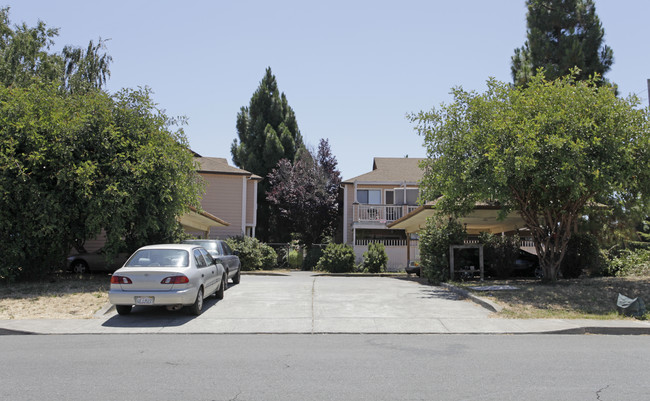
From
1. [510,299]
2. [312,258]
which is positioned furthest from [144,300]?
[312,258]

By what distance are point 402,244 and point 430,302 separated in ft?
58.4

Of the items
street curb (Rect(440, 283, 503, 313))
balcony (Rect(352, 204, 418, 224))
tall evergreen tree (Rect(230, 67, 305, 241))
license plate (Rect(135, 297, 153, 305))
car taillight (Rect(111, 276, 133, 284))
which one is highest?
tall evergreen tree (Rect(230, 67, 305, 241))

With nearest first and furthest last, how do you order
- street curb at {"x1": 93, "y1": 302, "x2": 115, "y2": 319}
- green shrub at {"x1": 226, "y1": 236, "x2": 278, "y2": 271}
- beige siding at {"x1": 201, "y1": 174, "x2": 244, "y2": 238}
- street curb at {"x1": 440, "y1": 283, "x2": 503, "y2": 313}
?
street curb at {"x1": 93, "y1": 302, "x2": 115, "y2": 319} → street curb at {"x1": 440, "y1": 283, "x2": 503, "y2": 313} → green shrub at {"x1": 226, "y1": 236, "x2": 278, "y2": 271} → beige siding at {"x1": 201, "y1": 174, "x2": 244, "y2": 238}

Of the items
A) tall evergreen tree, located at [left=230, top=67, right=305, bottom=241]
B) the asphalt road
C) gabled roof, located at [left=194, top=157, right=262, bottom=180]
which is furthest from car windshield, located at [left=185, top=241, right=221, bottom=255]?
tall evergreen tree, located at [left=230, top=67, right=305, bottom=241]

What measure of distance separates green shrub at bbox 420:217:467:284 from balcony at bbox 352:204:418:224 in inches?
491

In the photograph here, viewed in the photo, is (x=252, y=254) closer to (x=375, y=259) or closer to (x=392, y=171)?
(x=375, y=259)

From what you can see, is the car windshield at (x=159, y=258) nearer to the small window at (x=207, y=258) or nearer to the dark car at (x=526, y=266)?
the small window at (x=207, y=258)

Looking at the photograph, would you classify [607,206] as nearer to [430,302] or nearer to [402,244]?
[430,302]

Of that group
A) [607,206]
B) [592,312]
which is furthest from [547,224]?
[592,312]

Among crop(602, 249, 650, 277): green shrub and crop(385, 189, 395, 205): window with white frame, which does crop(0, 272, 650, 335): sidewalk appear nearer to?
crop(602, 249, 650, 277): green shrub

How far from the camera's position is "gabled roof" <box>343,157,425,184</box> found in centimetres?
3270

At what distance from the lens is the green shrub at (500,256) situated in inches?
813

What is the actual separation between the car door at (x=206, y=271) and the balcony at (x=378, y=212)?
1897 centimetres

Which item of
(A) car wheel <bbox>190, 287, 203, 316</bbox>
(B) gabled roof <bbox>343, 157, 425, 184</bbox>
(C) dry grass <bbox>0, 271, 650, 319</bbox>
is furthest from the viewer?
(B) gabled roof <bbox>343, 157, 425, 184</bbox>
